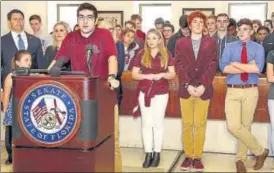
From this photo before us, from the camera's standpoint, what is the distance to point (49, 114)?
2.37 m

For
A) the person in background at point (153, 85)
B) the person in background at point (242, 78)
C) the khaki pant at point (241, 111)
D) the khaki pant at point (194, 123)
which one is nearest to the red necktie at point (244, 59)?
the person in background at point (242, 78)

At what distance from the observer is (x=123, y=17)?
1054 centimetres

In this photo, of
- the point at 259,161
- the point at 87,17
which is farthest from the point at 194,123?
the point at 87,17

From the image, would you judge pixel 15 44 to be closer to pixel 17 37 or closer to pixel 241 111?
pixel 17 37

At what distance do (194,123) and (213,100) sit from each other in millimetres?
766

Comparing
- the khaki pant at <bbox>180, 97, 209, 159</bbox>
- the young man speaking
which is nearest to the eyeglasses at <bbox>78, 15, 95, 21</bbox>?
the young man speaking

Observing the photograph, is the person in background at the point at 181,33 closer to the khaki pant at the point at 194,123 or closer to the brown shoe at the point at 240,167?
the khaki pant at the point at 194,123

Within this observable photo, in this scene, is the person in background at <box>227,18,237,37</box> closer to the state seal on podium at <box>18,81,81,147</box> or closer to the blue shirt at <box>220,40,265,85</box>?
the blue shirt at <box>220,40,265,85</box>

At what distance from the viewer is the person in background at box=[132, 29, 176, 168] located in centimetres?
462

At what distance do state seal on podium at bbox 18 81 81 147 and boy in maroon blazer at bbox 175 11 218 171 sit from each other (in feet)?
7.47

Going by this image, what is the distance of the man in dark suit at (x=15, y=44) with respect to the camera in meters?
4.89

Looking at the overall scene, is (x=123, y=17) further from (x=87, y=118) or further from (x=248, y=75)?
(x=87, y=118)

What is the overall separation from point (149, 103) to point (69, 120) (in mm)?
2348

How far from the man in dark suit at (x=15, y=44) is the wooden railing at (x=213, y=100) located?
1026 mm
